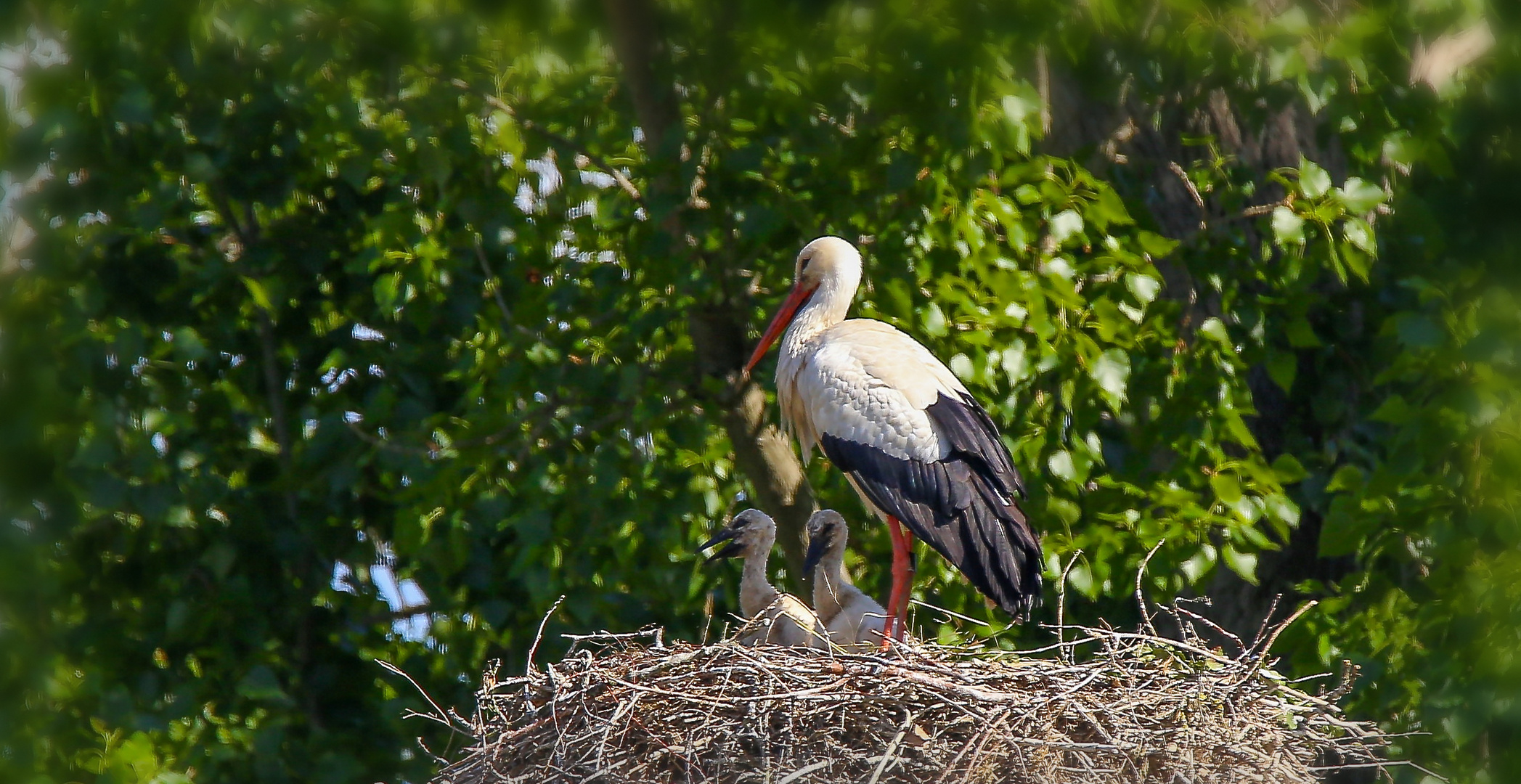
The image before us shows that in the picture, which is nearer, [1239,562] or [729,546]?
[729,546]

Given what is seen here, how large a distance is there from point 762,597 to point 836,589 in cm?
22

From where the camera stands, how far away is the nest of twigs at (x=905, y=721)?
3.95m

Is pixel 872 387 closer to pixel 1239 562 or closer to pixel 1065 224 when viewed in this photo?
pixel 1065 224

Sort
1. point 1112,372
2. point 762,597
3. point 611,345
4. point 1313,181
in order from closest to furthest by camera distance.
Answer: point 762,597, point 1112,372, point 1313,181, point 611,345

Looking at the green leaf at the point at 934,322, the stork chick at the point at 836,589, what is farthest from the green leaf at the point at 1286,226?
the stork chick at the point at 836,589

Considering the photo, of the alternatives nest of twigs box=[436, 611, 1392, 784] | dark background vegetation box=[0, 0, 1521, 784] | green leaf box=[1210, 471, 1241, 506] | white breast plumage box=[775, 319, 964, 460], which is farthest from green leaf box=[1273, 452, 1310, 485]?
nest of twigs box=[436, 611, 1392, 784]

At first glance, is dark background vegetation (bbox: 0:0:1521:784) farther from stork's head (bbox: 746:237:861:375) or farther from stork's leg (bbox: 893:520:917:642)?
stork's leg (bbox: 893:520:917:642)

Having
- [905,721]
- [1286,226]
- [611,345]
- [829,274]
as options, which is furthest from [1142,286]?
[905,721]

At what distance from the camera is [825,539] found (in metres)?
5.38

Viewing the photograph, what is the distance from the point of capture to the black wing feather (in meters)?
5.02

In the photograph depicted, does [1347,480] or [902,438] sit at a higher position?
[902,438]

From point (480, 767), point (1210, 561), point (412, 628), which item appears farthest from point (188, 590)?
point (1210, 561)

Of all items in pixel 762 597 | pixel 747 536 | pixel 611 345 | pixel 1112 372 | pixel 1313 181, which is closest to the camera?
pixel 762 597

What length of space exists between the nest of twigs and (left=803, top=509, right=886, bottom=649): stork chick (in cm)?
74
